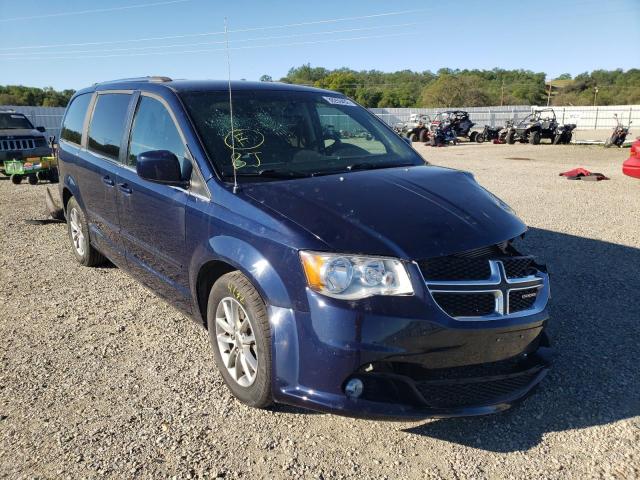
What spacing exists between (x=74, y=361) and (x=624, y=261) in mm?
5423

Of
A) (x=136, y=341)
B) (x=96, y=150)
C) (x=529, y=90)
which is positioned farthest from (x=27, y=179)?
(x=529, y=90)

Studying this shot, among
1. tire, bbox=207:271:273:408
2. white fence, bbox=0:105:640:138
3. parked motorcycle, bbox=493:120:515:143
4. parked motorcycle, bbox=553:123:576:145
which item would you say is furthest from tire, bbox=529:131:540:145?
tire, bbox=207:271:273:408

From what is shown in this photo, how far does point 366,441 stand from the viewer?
2.68 meters

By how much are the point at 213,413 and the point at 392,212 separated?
1.49m

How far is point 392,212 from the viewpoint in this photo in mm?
2773

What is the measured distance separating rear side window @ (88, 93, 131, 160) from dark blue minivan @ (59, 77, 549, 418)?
0.76 ft

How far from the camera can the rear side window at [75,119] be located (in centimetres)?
520

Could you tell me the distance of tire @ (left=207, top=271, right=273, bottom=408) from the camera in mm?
2635

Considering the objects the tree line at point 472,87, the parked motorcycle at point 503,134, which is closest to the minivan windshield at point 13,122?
the parked motorcycle at point 503,134

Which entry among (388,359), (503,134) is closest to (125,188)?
(388,359)

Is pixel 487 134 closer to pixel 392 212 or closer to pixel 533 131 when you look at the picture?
pixel 533 131

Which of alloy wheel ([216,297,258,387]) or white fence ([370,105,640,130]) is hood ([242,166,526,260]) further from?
white fence ([370,105,640,130])

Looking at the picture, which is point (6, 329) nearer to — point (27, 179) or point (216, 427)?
point (216, 427)

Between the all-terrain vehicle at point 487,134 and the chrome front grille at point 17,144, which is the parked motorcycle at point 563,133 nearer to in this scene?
the all-terrain vehicle at point 487,134
